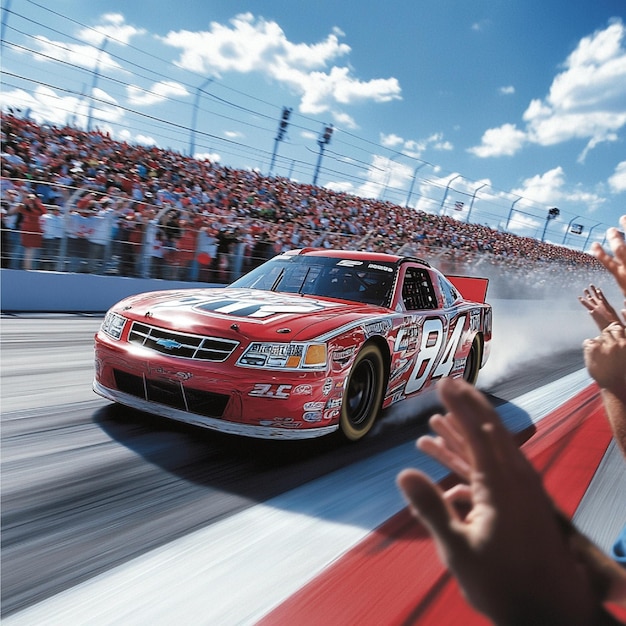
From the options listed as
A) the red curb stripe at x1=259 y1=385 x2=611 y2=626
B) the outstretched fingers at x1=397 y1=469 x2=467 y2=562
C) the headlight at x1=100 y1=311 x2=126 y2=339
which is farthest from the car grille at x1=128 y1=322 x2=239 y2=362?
the outstretched fingers at x1=397 y1=469 x2=467 y2=562

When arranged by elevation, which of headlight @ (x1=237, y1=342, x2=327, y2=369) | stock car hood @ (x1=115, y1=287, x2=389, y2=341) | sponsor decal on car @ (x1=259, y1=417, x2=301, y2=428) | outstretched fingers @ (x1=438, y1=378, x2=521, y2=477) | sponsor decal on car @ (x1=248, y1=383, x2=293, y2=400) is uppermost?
outstretched fingers @ (x1=438, y1=378, x2=521, y2=477)

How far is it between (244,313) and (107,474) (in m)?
1.28

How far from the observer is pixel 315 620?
5.99 feet

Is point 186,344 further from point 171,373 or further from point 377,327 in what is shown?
point 377,327

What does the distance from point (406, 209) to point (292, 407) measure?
38.4 metres

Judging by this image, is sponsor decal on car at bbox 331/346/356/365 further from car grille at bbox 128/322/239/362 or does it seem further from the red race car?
car grille at bbox 128/322/239/362

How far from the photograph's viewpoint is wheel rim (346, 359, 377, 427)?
4.09 metres

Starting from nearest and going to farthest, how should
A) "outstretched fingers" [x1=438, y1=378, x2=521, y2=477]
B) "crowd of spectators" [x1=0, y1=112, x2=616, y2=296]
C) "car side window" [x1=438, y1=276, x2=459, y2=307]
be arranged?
1. "outstretched fingers" [x1=438, y1=378, x2=521, y2=477]
2. "car side window" [x1=438, y1=276, x2=459, y2=307]
3. "crowd of spectators" [x1=0, y1=112, x2=616, y2=296]

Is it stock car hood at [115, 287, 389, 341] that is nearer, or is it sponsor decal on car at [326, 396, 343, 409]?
stock car hood at [115, 287, 389, 341]

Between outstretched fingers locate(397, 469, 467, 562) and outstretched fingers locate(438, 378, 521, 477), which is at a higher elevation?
outstretched fingers locate(438, 378, 521, 477)

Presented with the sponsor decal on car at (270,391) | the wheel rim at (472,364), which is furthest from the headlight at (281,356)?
the wheel rim at (472,364)

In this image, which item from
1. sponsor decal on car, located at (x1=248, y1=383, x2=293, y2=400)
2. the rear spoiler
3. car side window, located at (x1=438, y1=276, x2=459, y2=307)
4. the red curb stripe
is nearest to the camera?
the red curb stripe

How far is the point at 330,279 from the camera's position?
16.4 feet

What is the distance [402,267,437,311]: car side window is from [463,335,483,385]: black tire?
1213mm
